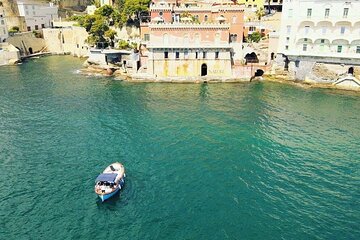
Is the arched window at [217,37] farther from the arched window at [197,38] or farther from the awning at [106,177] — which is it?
the awning at [106,177]

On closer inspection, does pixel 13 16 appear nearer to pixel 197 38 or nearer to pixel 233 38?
pixel 197 38

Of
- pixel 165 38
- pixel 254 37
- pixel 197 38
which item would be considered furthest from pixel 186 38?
pixel 254 37

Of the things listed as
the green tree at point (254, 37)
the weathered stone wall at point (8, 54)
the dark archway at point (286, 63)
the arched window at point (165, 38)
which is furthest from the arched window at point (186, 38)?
the weathered stone wall at point (8, 54)

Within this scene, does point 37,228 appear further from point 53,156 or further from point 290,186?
point 290,186

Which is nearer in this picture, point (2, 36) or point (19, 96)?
point (19, 96)

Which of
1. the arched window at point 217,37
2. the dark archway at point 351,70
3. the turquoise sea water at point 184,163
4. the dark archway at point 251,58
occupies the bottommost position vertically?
the turquoise sea water at point 184,163

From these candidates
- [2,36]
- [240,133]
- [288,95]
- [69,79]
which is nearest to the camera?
[240,133]

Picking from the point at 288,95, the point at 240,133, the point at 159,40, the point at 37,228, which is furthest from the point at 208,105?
the point at 37,228
